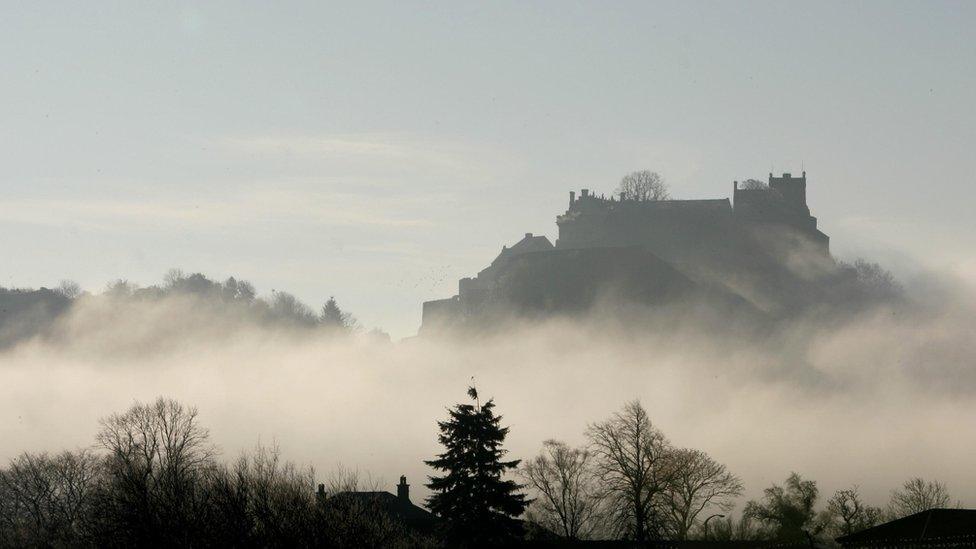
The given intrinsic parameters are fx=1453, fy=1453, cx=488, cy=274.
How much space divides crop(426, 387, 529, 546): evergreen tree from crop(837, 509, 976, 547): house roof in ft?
47.2

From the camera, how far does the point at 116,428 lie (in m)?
98.9

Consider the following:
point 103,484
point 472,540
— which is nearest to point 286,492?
point 472,540

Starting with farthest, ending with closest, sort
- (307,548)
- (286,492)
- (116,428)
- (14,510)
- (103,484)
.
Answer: (116,428)
(14,510)
(103,484)
(286,492)
(307,548)

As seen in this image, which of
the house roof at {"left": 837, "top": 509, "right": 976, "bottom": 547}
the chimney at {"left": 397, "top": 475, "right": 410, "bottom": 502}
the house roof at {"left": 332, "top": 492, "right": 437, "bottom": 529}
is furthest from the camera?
the chimney at {"left": 397, "top": 475, "right": 410, "bottom": 502}

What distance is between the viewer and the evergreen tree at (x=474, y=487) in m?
62.2

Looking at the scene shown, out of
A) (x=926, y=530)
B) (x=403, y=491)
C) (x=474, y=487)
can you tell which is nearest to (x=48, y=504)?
(x=403, y=491)

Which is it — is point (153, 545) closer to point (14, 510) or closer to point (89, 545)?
point (89, 545)

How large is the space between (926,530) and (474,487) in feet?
61.3

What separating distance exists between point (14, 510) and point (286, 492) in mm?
38399

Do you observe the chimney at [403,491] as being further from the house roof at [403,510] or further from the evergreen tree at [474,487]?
the evergreen tree at [474,487]

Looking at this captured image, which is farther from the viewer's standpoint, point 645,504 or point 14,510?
point 14,510

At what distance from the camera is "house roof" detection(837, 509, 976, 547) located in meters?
56.2

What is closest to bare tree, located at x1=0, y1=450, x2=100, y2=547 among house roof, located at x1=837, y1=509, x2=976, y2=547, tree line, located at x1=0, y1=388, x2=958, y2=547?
tree line, located at x1=0, y1=388, x2=958, y2=547

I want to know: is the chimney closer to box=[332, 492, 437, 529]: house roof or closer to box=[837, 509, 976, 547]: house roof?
box=[332, 492, 437, 529]: house roof
